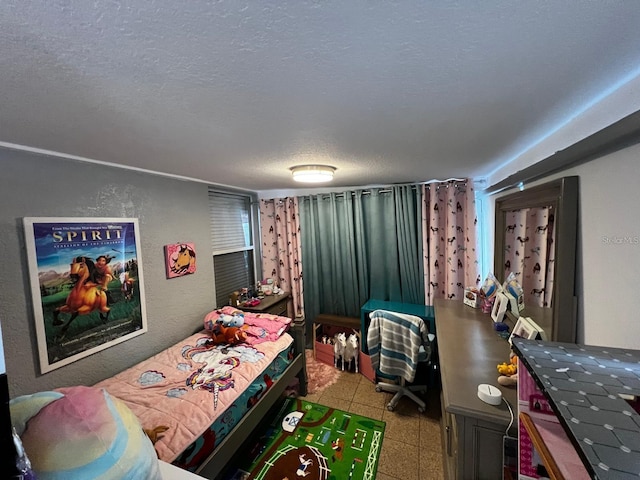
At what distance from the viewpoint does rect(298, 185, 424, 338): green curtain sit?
2.98 metres

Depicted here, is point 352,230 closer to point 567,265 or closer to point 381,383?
point 381,383

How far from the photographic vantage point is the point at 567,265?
3.63ft

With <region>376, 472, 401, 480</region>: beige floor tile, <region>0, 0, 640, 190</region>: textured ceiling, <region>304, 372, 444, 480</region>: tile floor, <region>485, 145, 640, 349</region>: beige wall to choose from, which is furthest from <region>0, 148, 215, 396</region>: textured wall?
<region>485, 145, 640, 349</region>: beige wall

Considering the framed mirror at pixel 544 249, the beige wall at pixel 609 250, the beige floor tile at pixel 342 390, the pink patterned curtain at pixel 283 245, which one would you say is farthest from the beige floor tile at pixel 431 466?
the pink patterned curtain at pixel 283 245

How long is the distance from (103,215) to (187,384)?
1390 millimetres

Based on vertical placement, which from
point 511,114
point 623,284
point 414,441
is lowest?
point 414,441

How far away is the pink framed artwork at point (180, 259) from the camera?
93.1 inches

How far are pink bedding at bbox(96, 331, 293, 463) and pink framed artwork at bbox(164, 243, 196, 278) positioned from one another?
2.19ft

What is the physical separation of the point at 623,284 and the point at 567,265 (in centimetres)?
23

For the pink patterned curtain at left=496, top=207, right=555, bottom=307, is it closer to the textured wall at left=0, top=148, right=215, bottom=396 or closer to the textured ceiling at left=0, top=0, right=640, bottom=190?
the textured ceiling at left=0, top=0, right=640, bottom=190

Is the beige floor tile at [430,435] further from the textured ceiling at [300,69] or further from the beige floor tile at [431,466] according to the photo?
the textured ceiling at [300,69]

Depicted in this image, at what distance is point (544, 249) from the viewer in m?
1.47

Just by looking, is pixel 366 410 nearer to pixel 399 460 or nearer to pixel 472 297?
pixel 399 460

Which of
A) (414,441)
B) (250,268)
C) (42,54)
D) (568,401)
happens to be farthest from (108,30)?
(250,268)
